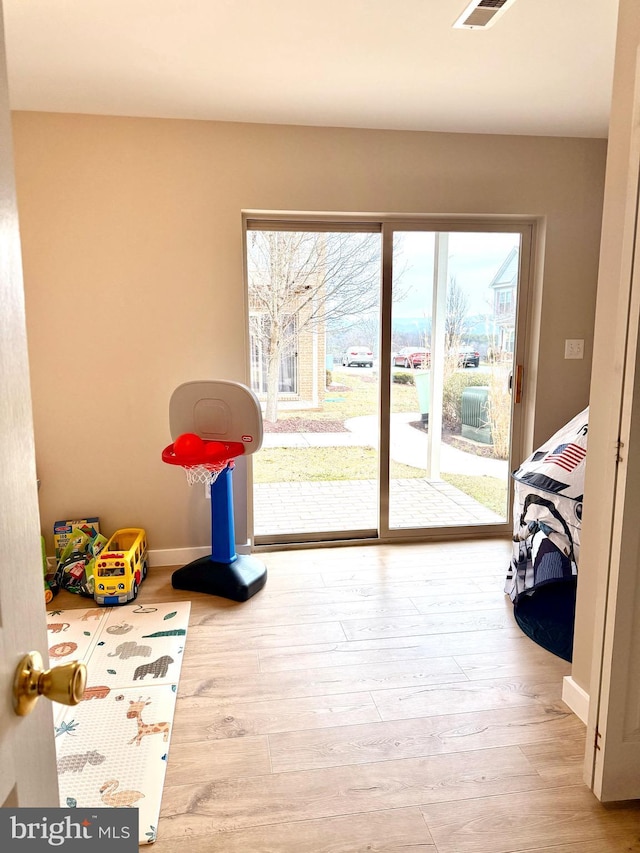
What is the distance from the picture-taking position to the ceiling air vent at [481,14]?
214 cm

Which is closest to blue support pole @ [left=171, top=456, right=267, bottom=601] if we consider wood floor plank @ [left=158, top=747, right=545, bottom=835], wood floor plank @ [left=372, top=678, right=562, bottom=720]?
wood floor plank @ [left=372, top=678, right=562, bottom=720]

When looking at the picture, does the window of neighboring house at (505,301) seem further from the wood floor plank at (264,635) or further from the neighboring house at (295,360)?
the wood floor plank at (264,635)

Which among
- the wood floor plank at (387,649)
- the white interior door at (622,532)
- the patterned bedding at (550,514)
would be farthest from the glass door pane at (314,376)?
the white interior door at (622,532)

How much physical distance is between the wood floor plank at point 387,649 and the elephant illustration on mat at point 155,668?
1.35 feet

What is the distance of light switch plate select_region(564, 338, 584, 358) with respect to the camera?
3869mm

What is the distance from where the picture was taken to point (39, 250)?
333 cm

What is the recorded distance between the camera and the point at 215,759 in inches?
79.0

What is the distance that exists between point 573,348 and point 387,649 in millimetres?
2373

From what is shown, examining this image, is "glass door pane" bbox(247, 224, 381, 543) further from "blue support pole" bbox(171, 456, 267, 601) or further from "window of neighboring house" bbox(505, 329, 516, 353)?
"window of neighboring house" bbox(505, 329, 516, 353)

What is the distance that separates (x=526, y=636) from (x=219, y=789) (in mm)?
1616

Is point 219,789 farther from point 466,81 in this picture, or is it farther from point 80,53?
point 466,81

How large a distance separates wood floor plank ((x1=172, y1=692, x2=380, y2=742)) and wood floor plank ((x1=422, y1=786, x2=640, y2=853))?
51cm

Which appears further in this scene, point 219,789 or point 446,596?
point 446,596

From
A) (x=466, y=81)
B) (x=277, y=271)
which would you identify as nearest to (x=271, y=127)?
(x=277, y=271)
